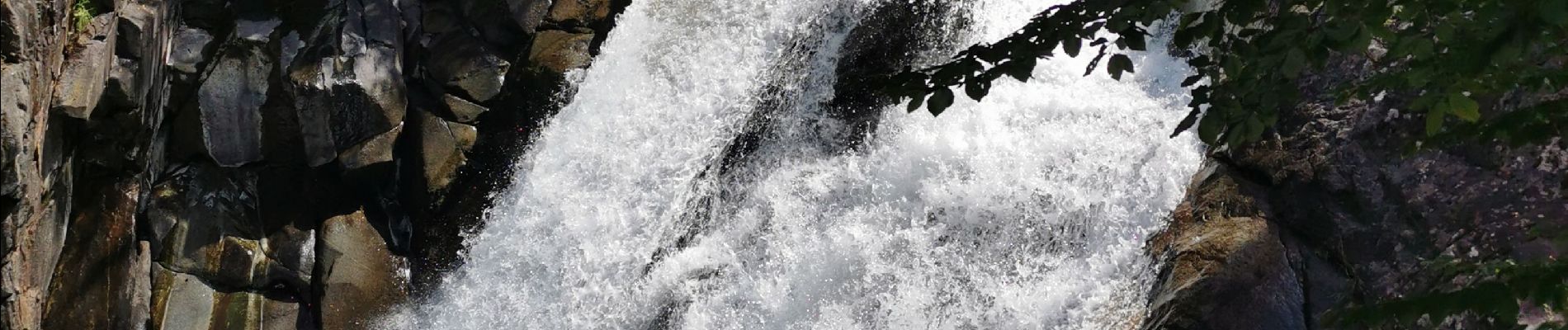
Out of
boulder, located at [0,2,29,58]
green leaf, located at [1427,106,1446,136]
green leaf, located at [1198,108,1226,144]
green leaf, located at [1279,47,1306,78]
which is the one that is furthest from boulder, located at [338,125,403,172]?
green leaf, located at [1427,106,1446,136]

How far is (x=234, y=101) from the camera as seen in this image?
7.81m

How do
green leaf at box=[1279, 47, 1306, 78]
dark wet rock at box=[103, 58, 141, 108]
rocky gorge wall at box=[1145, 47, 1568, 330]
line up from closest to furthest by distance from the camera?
green leaf at box=[1279, 47, 1306, 78]
rocky gorge wall at box=[1145, 47, 1568, 330]
dark wet rock at box=[103, 58, 141, 108]

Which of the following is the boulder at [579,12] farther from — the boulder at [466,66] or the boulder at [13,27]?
the boulder at [13,27]

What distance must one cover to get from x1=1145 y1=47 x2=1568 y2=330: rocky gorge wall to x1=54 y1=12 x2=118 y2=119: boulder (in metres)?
5.83

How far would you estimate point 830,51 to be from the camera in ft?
28.5

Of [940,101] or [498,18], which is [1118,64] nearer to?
[940,101]

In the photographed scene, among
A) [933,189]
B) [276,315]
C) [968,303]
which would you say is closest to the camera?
[968,303]

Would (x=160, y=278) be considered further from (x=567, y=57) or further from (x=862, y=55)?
(x=862, y=55)

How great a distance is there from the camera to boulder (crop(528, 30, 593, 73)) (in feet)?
28.5

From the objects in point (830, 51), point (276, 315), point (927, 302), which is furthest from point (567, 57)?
point (927, 302)

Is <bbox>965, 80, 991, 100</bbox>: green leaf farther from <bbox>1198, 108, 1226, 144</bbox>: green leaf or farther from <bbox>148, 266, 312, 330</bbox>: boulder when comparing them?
<bbox>148, 266, 312, 330</bbox>: boulder

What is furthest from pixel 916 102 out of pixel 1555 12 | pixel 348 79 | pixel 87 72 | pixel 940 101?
pixel 348 79

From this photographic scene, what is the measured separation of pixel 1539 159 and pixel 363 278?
746cm

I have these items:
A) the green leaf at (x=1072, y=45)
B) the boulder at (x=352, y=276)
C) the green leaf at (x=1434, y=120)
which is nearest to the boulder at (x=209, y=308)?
the boulder at (x=352, y=276)
